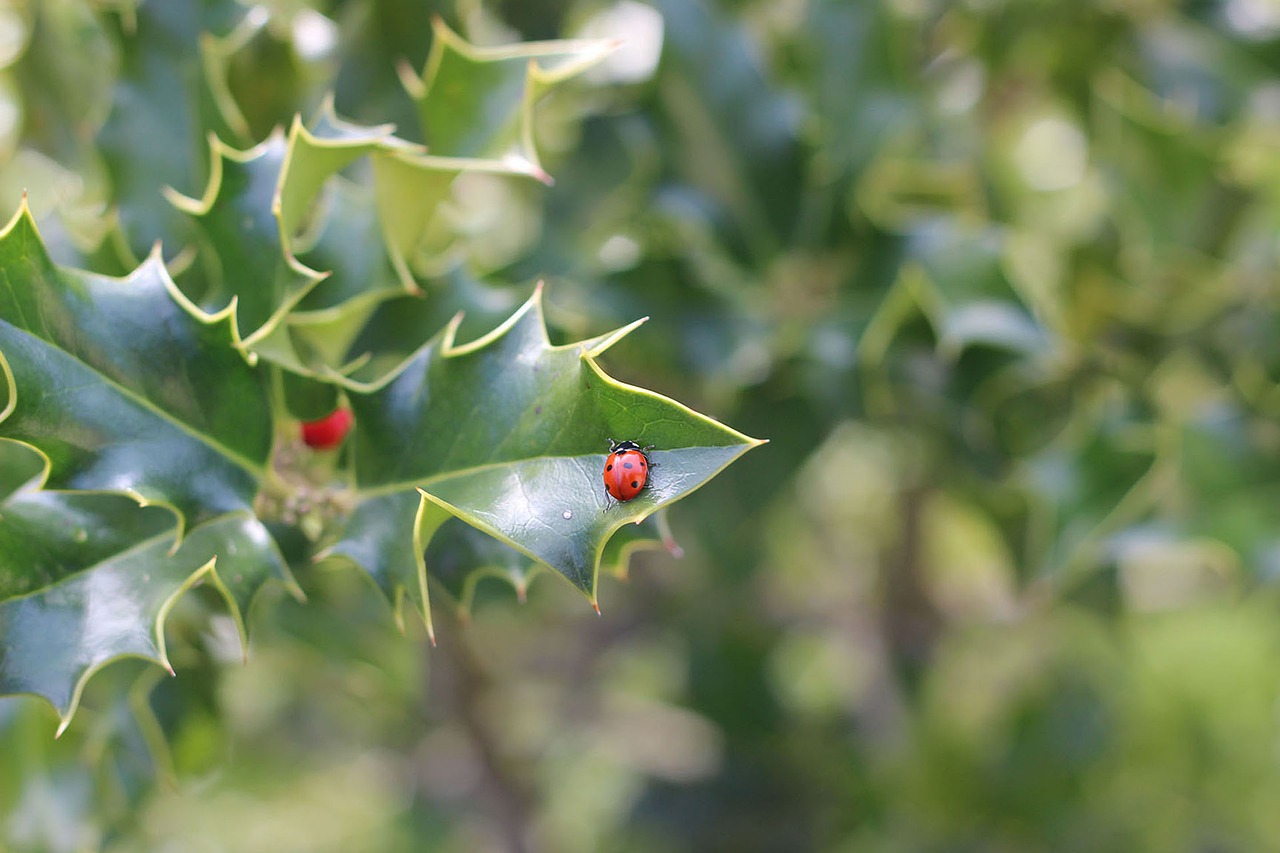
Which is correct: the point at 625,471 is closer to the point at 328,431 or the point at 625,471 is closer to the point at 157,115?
the point at 328,431

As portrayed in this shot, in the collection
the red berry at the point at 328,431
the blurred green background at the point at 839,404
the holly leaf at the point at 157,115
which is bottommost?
the blurred green background at the point at 839,404

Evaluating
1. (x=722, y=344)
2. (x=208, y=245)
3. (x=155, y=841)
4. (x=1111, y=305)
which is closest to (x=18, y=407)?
(x=208, y=245)

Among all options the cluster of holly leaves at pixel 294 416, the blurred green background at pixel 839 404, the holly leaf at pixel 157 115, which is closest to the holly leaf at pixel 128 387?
the cluster of holly leaves at pixel 294 416

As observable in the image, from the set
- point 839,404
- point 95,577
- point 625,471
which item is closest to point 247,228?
point 95,577

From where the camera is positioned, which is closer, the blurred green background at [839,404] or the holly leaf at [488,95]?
the holly leaf at [488,95]

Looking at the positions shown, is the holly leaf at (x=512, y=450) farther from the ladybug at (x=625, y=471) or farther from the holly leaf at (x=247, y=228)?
the holly leaf at (x=247, y=228)

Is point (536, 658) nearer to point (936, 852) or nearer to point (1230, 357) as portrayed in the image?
point (936, 852)

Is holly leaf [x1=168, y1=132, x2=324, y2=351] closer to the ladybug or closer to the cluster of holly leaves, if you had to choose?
Answer: the cluster of holly leaves

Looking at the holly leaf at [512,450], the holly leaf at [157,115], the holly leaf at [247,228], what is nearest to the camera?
the holly leaf at [512,450]
